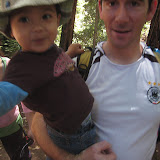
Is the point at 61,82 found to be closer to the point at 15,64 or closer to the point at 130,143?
the point at 15,64

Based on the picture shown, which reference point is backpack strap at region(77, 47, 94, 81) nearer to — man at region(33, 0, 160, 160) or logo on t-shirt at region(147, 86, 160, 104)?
man at region(33, 0, 160, 160)

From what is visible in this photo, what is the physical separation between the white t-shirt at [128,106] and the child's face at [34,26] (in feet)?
1.83

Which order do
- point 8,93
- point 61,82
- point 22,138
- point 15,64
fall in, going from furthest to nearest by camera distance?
1. point 22,138
2. point 61,82
3. point 15,64
4. point 8,93

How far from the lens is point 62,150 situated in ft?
5.01

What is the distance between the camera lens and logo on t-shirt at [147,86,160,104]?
1.40 m

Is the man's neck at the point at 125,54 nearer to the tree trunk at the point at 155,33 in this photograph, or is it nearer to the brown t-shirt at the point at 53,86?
the brown t-shirt at the point at 53,86

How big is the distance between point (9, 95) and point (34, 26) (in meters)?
0.46

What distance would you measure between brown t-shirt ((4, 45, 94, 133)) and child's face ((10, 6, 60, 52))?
0.21 ft

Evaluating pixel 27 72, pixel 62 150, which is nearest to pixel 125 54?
pixel 27 72

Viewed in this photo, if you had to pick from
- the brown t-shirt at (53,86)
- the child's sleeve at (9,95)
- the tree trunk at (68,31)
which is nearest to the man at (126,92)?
the brown t-shirt at (53,86)

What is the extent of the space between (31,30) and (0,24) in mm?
272

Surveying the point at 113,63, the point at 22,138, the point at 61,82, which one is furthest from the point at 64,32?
the point at 61,82

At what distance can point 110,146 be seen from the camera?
1.41 m

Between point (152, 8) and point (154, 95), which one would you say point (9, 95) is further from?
point (152, 8)
